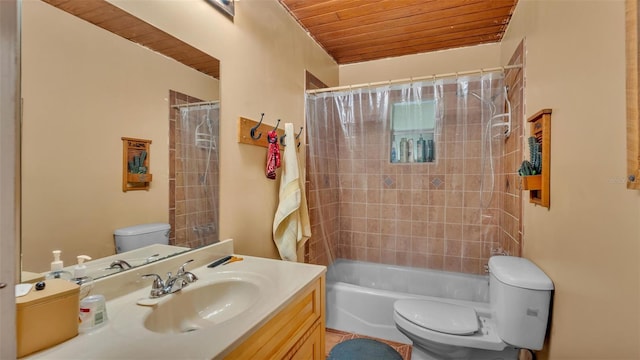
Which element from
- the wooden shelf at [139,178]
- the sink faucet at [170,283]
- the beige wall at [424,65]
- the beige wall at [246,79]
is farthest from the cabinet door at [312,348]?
the beige wall at [424,65]

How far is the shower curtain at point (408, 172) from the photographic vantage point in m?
2.24

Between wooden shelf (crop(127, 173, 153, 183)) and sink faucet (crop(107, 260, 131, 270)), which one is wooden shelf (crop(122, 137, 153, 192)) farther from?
sink faucet (crop(107, 260, 131, 270))

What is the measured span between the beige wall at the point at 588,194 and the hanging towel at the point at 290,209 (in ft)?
4.37

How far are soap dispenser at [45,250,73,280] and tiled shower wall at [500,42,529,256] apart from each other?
7.18 ft

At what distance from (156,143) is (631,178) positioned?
1.53 m

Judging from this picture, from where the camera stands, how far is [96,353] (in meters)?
0.68

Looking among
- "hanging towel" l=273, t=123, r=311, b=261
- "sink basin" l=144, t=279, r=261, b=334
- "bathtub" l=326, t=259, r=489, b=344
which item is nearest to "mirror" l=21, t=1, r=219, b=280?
"sink basin" l=144, t=279, r=261, b=334

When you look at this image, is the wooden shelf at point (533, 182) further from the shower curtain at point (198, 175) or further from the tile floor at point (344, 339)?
the shower curtain at point (198, 175)

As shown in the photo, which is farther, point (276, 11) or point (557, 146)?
point (276, 11)

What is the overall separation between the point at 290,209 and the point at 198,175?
0.63 m

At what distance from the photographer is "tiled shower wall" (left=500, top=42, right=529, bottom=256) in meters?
1.75

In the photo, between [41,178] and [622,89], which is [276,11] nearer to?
[41,178]

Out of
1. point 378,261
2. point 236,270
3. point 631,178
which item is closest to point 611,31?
point 631,178

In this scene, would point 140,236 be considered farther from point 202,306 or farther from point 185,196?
point 202,306
